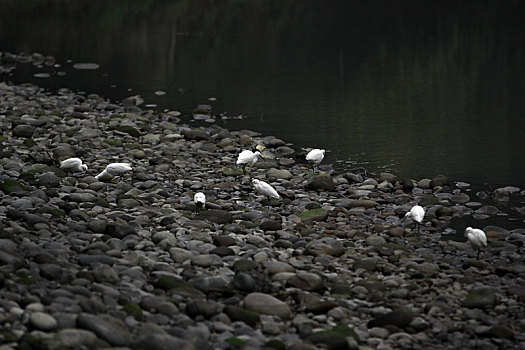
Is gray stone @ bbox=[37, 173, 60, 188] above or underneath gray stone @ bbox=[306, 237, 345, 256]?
above

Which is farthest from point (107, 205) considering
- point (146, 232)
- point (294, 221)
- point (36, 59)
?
point (36, 59)

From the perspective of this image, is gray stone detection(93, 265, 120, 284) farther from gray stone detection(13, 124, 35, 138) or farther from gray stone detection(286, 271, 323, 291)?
gray stone detection(13, 124, 35, 138)

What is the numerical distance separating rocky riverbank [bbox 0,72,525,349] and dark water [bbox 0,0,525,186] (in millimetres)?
4428

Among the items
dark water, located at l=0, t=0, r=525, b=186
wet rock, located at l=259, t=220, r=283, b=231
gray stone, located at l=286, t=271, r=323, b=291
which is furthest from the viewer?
dark water, located at l=0, t=0, r=525, b=186

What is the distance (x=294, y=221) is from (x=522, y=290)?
5.26m

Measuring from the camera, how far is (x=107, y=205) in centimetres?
1602

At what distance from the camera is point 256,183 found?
17391 mm

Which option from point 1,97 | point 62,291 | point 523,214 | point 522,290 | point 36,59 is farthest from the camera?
point 36,59

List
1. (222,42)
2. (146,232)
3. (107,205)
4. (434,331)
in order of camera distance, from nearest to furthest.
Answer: (434,331) → (146,232) → (107,205) → (222,42)

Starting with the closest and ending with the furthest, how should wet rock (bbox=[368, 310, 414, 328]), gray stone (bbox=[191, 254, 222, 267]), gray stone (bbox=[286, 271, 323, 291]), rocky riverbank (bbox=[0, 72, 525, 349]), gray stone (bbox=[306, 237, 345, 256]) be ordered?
rocky riverbank (bbox=[0, 72, 525, 349]), wet rock (bbox=[368, 310, 414, 328]), gray stone (bbox=[286, 271, 323, 291]), gray stone (bbox=[191, 254, 222, 267]), gray stone (bbox=[306, 237, 345, 256])

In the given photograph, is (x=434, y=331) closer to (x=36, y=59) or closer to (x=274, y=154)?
(x=274, y=154)

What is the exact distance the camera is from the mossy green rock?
16.4m

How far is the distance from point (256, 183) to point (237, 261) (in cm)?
472

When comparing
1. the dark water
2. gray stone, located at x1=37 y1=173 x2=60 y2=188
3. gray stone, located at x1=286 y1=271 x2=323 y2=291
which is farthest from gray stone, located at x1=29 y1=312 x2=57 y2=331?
the dark water
